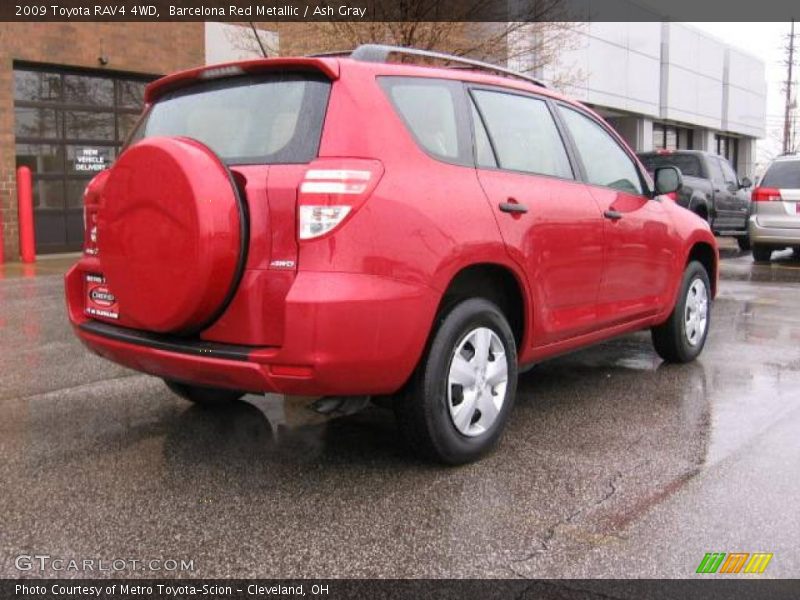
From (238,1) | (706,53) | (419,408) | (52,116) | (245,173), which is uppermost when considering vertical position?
(706,53)

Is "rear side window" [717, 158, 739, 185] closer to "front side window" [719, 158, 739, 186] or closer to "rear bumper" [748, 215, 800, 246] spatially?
"front side window" [719, 158, 739, 186]

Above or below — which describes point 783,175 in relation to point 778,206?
above

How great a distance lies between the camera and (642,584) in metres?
2.67

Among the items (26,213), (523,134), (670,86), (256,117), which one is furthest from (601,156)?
(670,86)

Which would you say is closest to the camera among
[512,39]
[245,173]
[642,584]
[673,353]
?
[642,584]

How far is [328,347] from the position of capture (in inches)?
122

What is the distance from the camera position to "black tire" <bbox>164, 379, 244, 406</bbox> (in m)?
4.53

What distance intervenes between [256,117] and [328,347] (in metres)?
1.09

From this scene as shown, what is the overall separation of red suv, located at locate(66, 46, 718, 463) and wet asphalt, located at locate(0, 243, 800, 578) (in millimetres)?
410

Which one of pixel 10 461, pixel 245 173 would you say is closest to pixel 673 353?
pixel 245 173

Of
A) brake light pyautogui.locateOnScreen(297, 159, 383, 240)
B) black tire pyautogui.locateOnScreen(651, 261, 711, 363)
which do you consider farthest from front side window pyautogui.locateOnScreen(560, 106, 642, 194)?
brake light pyautogui.locateOnScreen(297, 159, 383, 240)

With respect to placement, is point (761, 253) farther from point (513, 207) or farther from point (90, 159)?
point (90, 159)

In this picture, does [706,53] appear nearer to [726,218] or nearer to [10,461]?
[726,218]

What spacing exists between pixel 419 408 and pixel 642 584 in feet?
3.83
